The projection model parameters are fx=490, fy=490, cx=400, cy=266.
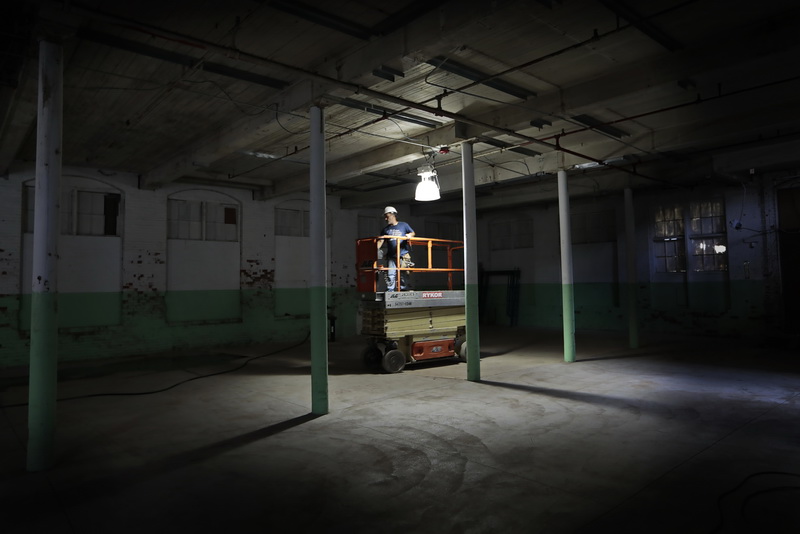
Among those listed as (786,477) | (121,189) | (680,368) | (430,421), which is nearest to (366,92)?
(430,421)

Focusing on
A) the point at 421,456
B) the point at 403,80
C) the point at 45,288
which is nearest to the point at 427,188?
the point at 403,80

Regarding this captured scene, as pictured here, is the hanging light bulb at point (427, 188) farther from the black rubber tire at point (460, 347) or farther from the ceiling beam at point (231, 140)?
the black rubber tire at point (460, 347)

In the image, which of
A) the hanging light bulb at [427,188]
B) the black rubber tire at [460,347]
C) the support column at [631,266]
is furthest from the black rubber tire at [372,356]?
the support column at [631,266]

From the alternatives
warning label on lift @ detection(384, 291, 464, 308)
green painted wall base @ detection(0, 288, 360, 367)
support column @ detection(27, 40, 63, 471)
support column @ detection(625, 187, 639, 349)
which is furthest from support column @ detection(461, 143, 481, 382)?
support column @ detection(27, 40, 63, 471)

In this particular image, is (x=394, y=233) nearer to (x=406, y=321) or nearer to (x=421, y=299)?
(x=421, y=299)

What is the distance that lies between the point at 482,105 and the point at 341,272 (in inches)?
310

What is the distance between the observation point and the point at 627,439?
15.4ft

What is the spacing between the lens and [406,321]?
8766 mm

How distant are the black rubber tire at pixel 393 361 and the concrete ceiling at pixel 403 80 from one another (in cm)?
369

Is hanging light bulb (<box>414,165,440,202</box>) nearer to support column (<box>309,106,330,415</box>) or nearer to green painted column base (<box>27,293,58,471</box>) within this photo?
support column (<box>309,106,330,415</box>)

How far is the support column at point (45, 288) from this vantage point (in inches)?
165

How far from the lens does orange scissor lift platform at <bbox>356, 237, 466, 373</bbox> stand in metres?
8.52

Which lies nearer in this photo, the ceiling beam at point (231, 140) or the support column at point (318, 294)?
the support column at point (318, 294)

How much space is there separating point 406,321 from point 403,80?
4113 mm
